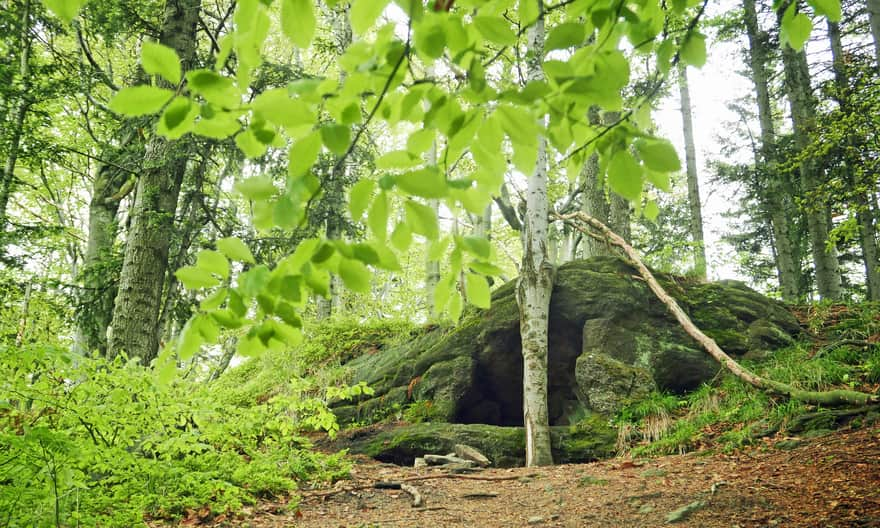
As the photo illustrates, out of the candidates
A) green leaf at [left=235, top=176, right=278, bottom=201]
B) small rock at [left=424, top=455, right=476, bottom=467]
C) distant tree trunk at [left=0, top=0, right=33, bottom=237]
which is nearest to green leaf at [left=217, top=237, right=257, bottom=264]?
green leaf at [left=235, top=176, right=278, bottom=201]

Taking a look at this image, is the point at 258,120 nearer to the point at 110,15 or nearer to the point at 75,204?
the point at 110,15

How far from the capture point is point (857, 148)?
834cm

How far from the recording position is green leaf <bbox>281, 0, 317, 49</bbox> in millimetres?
1012

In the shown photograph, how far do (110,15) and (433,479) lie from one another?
720 cm

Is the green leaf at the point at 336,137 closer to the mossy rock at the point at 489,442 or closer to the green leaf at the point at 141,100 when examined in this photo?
the green leaf at the point at 141,100

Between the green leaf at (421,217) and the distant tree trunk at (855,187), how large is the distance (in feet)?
30.7

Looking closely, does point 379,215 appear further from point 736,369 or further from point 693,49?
point 736,369

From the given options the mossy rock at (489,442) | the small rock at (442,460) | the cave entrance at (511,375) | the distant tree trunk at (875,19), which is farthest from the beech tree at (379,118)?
the distant tree trunk at (875,19)

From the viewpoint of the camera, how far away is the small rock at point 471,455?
6.61 meters

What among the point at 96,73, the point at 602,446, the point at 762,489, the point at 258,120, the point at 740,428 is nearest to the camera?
the point at 258,120

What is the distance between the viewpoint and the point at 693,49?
4.66ft

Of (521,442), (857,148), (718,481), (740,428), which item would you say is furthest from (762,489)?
(857,148)

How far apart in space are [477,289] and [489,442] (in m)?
6.23

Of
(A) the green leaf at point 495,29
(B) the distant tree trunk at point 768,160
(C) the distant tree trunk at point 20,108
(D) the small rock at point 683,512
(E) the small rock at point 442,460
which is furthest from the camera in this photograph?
(B) the distant tree trunk at point 768,160
